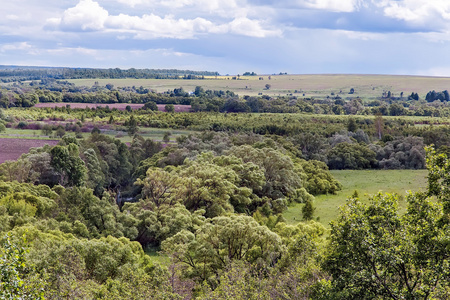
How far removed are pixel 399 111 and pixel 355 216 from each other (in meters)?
158

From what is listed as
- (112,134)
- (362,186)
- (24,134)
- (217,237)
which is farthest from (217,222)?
(112,134)

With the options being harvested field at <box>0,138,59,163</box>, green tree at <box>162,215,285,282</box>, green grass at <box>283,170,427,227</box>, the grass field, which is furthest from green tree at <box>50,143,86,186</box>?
green tree at <box>162,215,285,282</box>

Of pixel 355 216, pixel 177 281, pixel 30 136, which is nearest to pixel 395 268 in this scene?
pixel 355 216

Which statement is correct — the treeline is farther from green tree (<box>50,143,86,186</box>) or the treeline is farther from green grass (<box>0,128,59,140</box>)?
green grass (<box>0,128,59,140</box>)

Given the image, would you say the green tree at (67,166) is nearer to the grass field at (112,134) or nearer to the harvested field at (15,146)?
the harvested field at (15,146)

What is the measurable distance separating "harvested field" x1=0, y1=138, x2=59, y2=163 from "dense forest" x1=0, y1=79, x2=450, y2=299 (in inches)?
226

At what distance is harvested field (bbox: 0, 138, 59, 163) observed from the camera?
70.0 meters

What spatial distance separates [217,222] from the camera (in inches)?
1373

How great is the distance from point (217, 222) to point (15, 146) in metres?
52.9

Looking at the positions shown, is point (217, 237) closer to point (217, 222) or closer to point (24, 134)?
point (217, 222)

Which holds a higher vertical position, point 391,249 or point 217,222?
point 391,249

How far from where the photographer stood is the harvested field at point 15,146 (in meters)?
70.0

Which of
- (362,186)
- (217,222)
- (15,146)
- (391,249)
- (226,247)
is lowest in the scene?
(362,186)

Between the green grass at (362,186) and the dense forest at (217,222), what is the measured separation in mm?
2188
